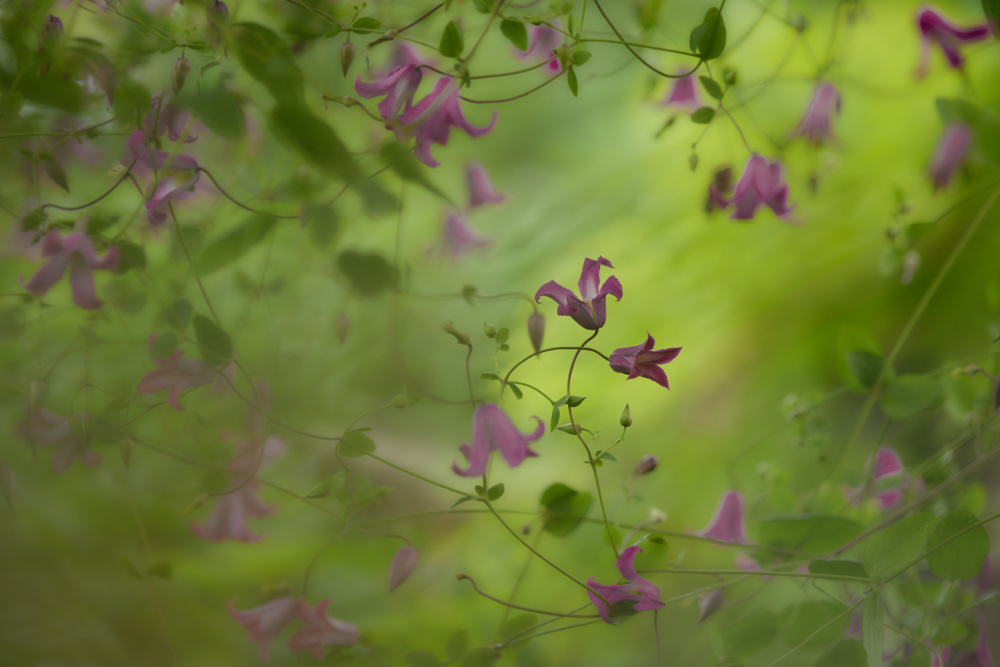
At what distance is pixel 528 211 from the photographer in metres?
0.68

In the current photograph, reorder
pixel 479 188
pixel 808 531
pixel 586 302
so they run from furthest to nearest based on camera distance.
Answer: pixel 479 188, pixel 808 531, pixel 586 302

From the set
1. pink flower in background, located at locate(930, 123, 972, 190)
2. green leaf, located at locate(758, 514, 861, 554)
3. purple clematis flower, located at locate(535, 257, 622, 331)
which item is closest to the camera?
purple clematis flower, located at locate(535, 257, 622, 331)

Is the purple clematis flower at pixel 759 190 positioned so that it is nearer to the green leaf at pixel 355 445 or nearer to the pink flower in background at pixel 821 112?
the pink flower in background at pixel 821 112

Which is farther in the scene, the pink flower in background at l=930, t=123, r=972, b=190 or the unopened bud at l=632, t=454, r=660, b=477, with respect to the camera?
the pink flower in background at l=930, t=123, r=972, b=190

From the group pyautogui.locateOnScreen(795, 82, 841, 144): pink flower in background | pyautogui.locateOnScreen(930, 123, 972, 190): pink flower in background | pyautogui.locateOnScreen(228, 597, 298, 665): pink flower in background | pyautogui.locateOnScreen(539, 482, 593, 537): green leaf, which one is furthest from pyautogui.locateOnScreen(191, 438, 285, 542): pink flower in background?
pyautogui.locateOnScreen(930, 123, 972, 190): pink flower in background

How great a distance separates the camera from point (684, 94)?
0.40 m

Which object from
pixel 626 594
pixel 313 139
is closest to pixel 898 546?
pixel 626 594

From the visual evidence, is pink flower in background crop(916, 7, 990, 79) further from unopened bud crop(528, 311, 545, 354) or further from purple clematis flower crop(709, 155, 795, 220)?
unopened bud crop(528, 311, 545, 354)

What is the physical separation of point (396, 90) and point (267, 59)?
0.19 feet

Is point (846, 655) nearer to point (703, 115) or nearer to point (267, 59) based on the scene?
point (703, 115)

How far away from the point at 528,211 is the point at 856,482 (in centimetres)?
41

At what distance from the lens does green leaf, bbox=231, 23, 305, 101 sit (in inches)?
10.3

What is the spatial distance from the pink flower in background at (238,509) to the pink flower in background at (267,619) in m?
0.05

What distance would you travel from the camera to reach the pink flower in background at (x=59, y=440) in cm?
30
